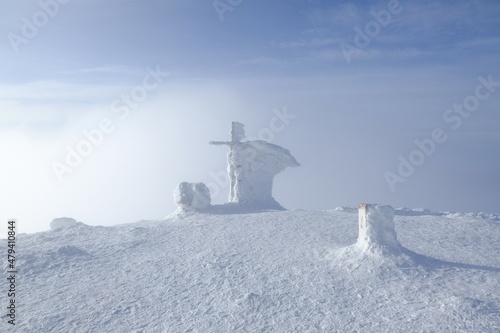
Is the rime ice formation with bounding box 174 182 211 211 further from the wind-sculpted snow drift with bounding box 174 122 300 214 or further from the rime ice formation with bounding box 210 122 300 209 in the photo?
the rime ice formation with bounding box 210 122 300 209

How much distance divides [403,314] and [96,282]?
611 inches

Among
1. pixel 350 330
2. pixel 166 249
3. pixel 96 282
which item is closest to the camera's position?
pixel 350 330

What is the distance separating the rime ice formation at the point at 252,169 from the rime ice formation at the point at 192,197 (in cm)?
344

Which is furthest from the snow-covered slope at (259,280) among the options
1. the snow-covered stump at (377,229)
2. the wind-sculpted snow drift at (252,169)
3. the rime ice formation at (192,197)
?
the wind-sculpted snow drift at (252,169)

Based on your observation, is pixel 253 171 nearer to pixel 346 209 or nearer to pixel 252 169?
pixel 252 169

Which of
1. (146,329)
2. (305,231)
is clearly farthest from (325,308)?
(305,231)

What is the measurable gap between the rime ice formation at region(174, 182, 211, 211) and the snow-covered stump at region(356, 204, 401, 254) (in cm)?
1580

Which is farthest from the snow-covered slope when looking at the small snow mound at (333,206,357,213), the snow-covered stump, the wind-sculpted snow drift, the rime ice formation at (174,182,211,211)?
the wind-sculpted snow drift

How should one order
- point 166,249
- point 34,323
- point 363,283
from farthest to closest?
point 166,249 → point 363,283 → point 34,323

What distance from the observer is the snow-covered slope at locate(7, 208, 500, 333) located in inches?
807

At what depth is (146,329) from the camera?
2041 centimetres

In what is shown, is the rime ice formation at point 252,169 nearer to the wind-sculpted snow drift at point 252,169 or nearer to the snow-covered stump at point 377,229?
the wind-sculpted snow drift at point 252,169

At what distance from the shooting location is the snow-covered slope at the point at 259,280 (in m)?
20.5

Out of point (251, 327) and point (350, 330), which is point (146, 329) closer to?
point (251, 327)
